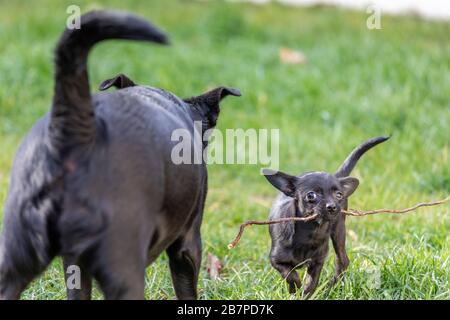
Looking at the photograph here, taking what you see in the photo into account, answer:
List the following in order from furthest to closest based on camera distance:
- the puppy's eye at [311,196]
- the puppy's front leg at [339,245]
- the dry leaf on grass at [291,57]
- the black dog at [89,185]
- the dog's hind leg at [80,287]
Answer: the dry leaf on grass at [291,57], the puppy's front leg at [339,245], the puppy's eye at [311,196], the dog's hind leg at [80,287], the black dog at [89,185]

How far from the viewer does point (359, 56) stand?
9.78 meters

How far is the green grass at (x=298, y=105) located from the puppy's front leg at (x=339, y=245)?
0.27ft

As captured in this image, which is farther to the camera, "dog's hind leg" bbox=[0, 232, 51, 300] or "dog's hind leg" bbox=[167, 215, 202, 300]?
"dog's hind leg" bbox=[167, 215, 202, 300]

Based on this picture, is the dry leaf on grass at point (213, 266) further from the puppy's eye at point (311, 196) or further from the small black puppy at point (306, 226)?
the puppy's eye at point (311, 196)

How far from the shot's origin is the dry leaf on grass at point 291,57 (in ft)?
32.9

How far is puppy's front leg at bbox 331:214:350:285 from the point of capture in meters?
4.52

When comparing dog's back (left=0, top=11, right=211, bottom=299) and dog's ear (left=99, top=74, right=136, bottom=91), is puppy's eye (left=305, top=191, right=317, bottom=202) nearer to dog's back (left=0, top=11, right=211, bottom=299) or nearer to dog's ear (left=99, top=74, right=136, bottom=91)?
dog's ear (left=99, top=74, right=136, bottom=91)

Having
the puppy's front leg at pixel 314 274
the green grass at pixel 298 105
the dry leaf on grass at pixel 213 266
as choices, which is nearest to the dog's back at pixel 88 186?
the green grass at pixel 298 105

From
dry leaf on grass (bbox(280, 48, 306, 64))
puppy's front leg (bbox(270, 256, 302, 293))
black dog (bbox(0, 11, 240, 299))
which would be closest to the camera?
black dog (bbox(0, 11, 240, 299))

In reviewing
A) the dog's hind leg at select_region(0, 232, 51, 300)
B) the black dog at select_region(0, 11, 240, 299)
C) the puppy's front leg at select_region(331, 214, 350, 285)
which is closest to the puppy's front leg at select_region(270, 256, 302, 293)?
the puppy's front leg at select_region(331, 214, 350, 285)

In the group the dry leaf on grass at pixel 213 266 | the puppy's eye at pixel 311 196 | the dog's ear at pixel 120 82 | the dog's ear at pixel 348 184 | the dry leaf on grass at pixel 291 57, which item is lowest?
the dry leaf on grass at pixel 213 266

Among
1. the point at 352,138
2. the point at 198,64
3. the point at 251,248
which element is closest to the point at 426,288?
the point at 251,248

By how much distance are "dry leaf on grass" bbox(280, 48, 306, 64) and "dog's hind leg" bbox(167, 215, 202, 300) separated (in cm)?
658
